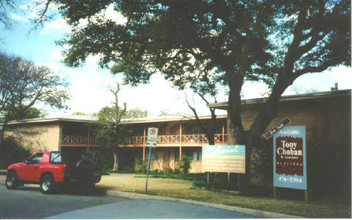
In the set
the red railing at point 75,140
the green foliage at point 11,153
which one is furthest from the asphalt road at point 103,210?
the green foliage at point 11,153

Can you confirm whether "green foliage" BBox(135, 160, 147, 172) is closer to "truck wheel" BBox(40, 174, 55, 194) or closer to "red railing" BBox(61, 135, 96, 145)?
"red railing" BBox(61, 135, 96, 145)

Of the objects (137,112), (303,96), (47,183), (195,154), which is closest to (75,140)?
(195,154)

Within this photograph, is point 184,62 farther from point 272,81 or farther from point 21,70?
point 21,70

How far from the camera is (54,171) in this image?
1241 centimetres

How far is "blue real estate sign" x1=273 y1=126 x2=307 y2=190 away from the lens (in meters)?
10.6

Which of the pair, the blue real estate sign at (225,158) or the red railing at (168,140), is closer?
the blue real estate sign at (225,158)

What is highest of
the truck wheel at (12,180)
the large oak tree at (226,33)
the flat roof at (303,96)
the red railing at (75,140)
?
the large oak tree at (226,33)

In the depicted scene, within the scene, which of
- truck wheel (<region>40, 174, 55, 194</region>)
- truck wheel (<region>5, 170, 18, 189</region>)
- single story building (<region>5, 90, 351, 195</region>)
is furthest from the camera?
truck wheel (<region>5, 170, 18, 189</region>)

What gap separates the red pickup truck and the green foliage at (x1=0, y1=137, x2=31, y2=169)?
Result: 1796 cm

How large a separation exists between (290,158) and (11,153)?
27.8 metres

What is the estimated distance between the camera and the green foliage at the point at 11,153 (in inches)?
1173

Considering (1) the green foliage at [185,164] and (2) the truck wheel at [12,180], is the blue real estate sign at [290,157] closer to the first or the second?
(2) the truck wheel at [12,180]

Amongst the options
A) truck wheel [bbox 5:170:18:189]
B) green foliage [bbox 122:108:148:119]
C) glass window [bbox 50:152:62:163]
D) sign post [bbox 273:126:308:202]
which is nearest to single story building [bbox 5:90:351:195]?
sign post [bbox 273:126:308:202]

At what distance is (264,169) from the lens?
587 inches
